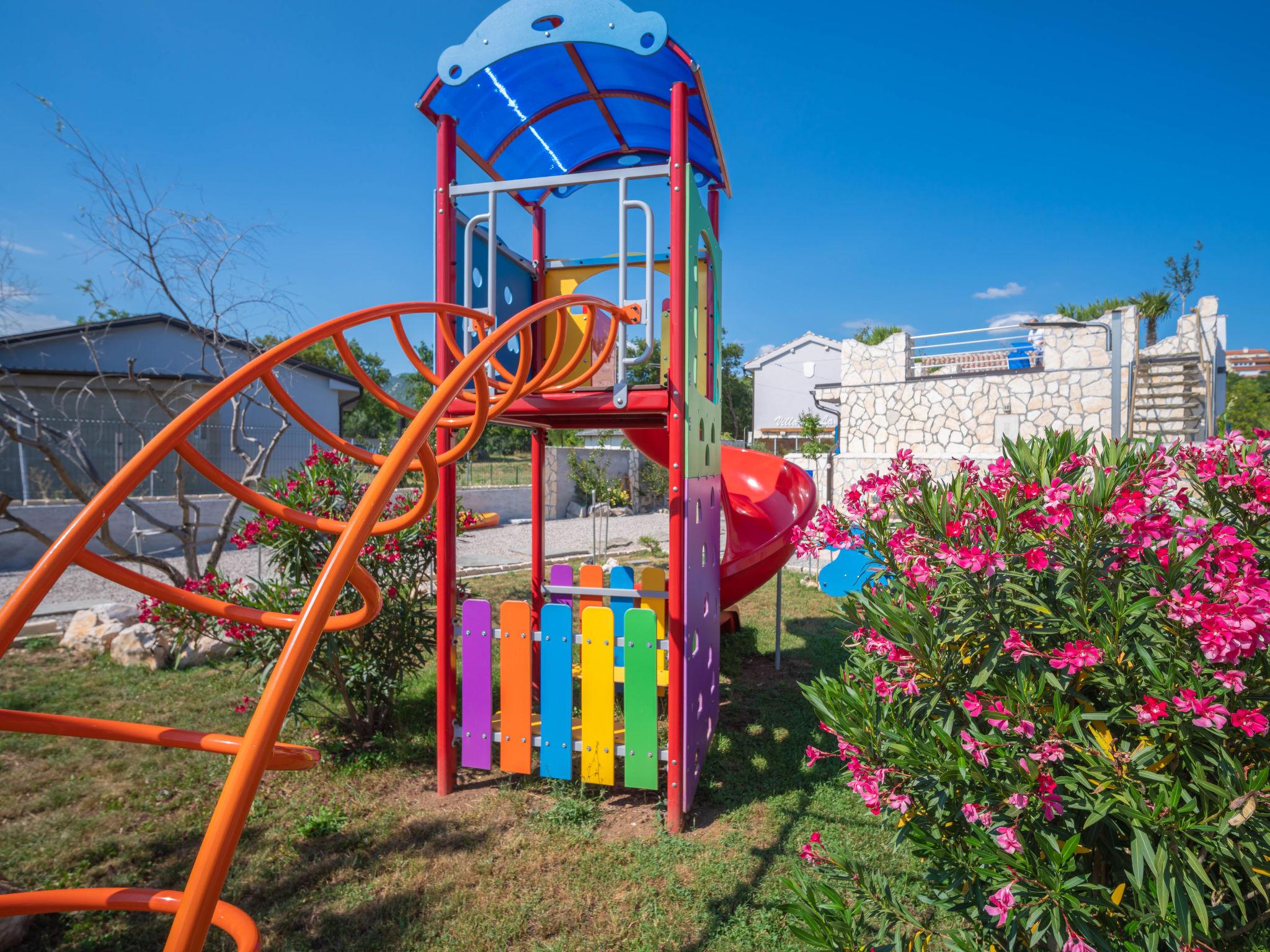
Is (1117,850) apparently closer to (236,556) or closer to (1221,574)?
(1221,574)

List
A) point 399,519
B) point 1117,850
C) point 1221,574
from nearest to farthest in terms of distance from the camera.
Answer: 1. point 1221,574
2. point 1117,850
3. point 399,519

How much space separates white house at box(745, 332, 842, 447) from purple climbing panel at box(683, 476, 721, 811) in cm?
3303

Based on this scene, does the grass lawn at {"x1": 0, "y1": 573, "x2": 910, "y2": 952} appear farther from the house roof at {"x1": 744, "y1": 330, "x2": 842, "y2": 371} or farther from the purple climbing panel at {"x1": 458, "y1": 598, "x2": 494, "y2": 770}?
the house roof at {"x1": 744, "y1": 330, "x2": 842, "y2": 371}

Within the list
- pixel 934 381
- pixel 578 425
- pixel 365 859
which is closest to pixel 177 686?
pixel 365 859

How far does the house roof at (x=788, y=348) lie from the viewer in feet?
128

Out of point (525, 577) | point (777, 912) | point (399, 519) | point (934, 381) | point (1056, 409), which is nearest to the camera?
point (399, 519)

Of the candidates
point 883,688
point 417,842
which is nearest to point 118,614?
point 417,842

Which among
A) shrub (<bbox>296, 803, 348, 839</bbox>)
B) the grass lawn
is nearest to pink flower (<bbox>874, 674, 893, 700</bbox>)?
the grass lawn

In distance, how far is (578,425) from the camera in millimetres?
4234

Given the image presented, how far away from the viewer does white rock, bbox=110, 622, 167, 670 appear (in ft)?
18.0

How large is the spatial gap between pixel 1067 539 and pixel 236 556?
12295 millimetres

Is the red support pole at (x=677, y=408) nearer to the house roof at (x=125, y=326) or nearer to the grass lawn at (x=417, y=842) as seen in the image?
the grass lawn at (x=417, y=842)

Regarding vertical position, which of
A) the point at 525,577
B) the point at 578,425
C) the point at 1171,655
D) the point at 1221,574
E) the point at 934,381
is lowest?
the point at 525,577

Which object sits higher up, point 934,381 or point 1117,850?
point 934,381
